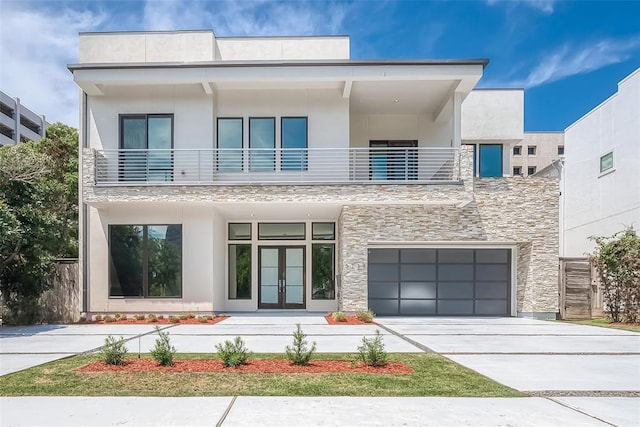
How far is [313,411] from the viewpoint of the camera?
16.3 feet

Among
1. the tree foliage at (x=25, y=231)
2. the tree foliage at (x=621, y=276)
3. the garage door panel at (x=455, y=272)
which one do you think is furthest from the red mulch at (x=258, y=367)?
the tree foliage at (x=621, y=276)

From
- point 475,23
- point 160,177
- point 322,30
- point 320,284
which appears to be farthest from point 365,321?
point 322,30

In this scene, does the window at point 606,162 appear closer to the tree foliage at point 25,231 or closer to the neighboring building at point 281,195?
the neighboring building at point 281,195

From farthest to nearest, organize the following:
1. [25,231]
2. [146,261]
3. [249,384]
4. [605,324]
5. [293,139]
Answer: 1. [293,139]
2. [146,261]
3. [605,324]
4. [25,231]
5. [249,384]

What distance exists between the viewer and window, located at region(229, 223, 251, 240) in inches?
661

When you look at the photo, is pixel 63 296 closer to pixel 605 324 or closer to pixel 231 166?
pixel 231 166

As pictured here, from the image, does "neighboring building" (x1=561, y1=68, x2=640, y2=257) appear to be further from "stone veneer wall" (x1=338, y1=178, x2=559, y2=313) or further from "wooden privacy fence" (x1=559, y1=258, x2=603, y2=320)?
"stone veneer wall" (x1=338, y1=178, x2=559, y2=313)

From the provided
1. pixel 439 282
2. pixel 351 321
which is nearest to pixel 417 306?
pixel 439 282

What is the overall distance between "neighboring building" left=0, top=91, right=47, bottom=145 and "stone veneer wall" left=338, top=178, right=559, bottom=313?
58692 millimetres

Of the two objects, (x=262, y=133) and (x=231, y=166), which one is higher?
(x=262, y=133)

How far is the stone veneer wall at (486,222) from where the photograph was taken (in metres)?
14.6

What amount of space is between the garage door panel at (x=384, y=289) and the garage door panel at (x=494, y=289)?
2954 mm

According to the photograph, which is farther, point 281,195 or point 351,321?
point 281,195

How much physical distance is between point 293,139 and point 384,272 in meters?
5.77
